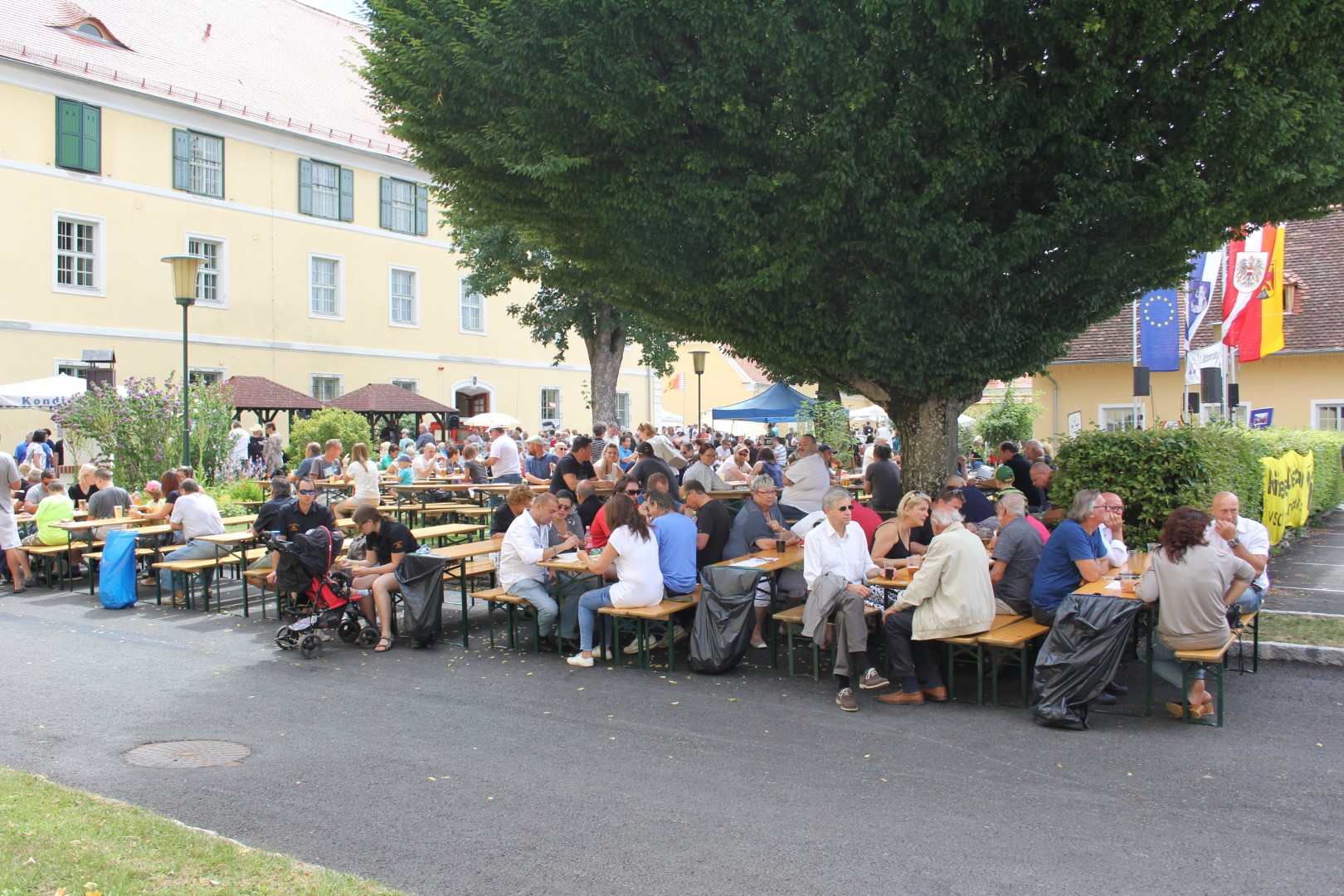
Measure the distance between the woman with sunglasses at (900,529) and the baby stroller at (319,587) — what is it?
467cm

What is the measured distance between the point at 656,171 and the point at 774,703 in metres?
5.36

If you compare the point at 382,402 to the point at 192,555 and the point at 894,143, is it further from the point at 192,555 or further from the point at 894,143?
the point at 894,143

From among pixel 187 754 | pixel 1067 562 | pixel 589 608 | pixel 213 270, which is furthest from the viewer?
pixel 213 270

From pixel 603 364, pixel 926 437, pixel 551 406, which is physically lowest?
pixel 926 437

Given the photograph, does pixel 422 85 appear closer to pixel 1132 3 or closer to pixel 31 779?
pixel 1132 3

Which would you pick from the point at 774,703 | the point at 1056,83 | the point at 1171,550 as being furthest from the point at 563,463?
the point at 1171,550

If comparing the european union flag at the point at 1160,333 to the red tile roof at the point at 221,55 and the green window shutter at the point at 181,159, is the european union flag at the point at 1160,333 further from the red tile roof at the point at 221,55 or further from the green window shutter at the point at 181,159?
the green window shutter at the point at 181,159

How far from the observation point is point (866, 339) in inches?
419

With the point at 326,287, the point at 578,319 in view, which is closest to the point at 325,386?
the point at 326,287

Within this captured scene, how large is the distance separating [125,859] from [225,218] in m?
30.3

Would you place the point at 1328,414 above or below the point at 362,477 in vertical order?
above

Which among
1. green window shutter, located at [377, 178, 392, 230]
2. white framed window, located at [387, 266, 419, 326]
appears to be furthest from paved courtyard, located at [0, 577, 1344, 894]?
green window shutter, located at [377, 178, 392, 230]

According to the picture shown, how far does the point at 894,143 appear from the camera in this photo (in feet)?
31.3

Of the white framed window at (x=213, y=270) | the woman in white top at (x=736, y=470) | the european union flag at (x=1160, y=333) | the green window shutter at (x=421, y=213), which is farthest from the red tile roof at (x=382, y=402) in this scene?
the european union flag at (x=1160, y=333)
